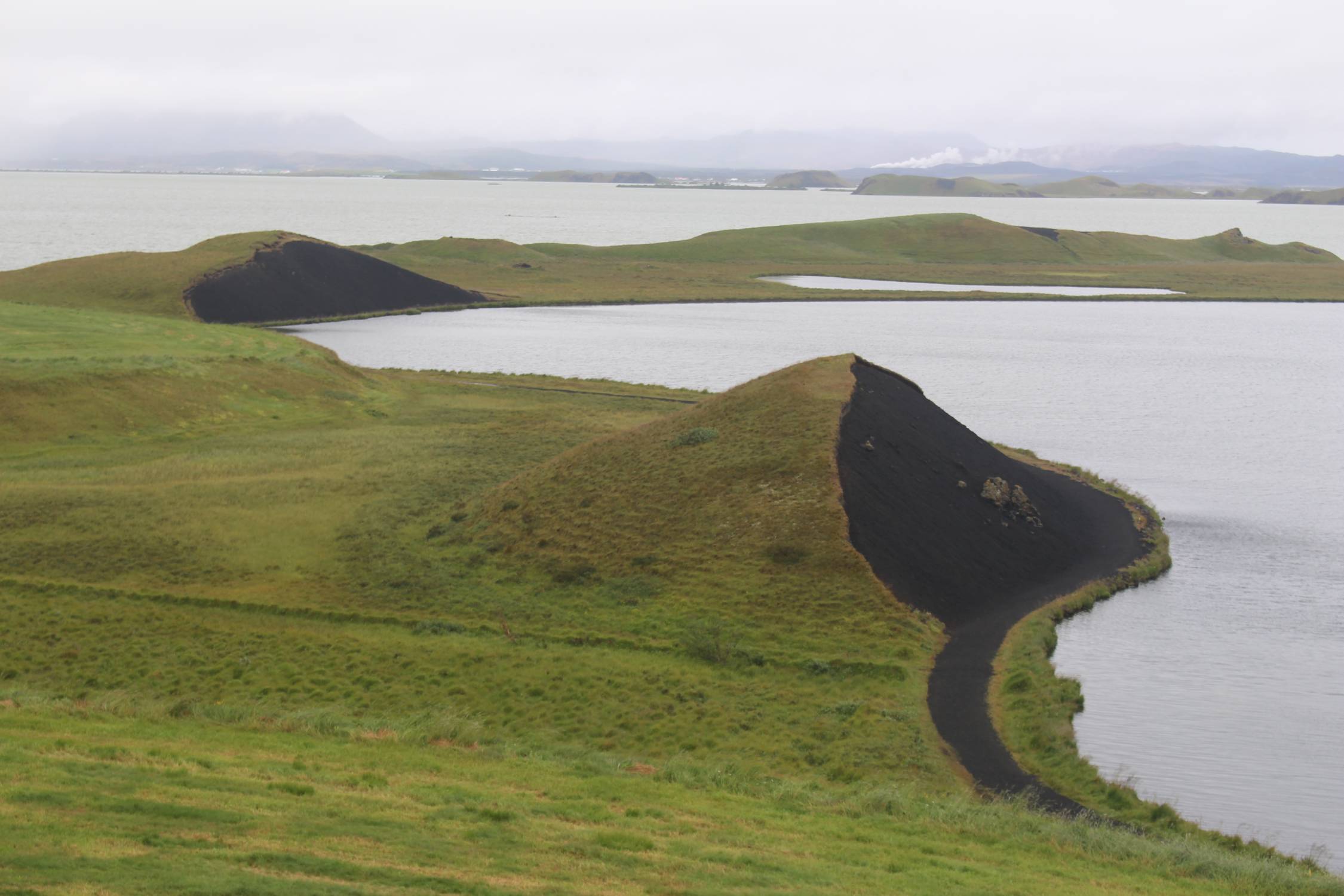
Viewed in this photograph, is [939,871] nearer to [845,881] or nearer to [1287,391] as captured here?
[845,881]

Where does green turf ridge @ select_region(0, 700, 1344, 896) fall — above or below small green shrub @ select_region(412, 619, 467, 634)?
above

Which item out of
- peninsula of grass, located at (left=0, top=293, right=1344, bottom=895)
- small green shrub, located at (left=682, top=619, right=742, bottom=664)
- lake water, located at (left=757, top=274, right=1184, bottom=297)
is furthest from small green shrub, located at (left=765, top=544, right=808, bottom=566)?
lake water, located at (left=757, top=274, right=1184, bottom=297)

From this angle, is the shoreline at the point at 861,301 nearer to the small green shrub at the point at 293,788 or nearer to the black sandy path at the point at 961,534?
the black sandy path at the point at 961,534

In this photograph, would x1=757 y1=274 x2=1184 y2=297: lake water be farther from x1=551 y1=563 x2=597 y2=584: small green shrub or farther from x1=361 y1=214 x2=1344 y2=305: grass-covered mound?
x1=551 y1=563 x2=597 y2=584: small green shrub

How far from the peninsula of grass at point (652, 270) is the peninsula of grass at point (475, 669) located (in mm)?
49133

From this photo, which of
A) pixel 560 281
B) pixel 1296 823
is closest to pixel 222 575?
pixel 1296 823

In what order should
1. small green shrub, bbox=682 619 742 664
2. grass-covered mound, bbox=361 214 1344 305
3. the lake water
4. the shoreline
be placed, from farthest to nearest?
the lake water → grass-covered mound, bbox=361 214 1344 305 → the shoreline → small green shrub, bbox=682 619 742 664

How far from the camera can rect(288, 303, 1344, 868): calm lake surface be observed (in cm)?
2645

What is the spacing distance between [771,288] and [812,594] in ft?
365

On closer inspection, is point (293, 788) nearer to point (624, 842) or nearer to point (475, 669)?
point (624, 842)

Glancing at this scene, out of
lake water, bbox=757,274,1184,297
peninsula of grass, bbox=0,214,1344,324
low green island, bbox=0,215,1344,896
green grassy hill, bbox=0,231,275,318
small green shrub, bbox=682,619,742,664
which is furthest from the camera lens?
lake water, bbox=757,274,1184,297

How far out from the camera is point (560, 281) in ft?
461

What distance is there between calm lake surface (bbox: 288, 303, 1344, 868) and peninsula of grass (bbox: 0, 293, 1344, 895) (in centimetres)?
466

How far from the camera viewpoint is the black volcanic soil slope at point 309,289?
102250 mm
